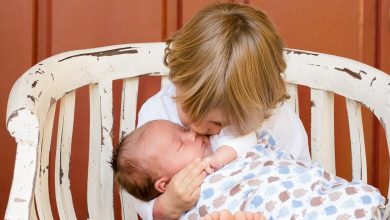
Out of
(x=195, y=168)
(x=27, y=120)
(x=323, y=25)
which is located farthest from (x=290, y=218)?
(x=323, y=25)

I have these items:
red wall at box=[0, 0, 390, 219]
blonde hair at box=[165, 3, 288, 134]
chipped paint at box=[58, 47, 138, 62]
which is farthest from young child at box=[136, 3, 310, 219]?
red wall at box=[0, 0, 390, 219]

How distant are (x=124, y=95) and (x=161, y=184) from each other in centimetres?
33

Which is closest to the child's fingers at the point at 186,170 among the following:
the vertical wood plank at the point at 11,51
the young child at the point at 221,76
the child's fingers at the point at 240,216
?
the young child at the point at 221,76

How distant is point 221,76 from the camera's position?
4.05ft

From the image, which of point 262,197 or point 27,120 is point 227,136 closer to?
point 262,197

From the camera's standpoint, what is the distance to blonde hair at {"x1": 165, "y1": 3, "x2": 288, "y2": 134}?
1234 millimetres

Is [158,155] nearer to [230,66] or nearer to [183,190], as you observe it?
[183,190]

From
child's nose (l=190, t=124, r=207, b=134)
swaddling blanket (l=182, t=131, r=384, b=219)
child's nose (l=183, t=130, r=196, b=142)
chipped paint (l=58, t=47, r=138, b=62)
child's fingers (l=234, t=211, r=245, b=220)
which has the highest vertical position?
chipped paint (l=58, t=47, r=138, b=62)

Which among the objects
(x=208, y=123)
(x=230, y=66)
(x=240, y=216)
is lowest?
(x=240, y=216)

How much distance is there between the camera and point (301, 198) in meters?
1.21

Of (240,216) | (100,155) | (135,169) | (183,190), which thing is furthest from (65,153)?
(240,216)

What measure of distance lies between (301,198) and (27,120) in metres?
0.44

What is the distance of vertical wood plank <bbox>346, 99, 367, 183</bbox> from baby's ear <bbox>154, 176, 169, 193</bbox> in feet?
1.39

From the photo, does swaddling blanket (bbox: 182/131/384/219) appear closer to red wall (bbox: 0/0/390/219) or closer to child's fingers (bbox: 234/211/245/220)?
child's fingers (bbox: 234/211/245/220)
